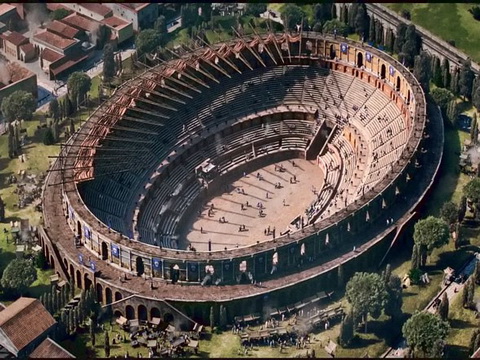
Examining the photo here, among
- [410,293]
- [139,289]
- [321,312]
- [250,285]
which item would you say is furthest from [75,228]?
[410,293]

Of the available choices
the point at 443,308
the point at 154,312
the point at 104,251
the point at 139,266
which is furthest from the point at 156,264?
the point at 443,308

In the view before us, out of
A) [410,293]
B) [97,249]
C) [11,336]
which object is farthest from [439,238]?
[11,336]

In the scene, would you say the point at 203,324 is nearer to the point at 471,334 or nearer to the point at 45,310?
the point at 45,310

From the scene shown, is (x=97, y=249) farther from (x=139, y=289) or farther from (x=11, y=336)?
(x=11, y=336)

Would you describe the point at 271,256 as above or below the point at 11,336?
above

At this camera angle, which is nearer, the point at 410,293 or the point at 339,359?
the point at 339,359
